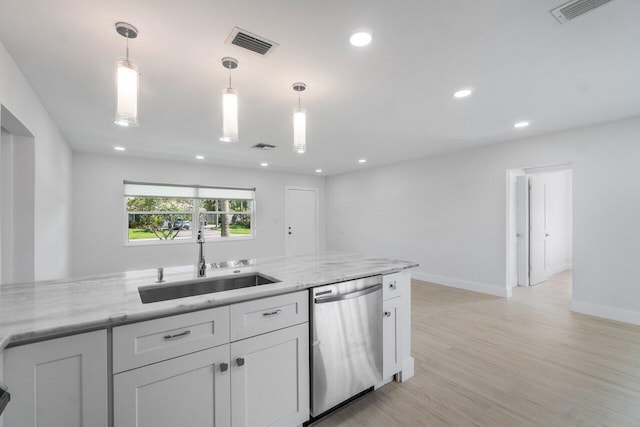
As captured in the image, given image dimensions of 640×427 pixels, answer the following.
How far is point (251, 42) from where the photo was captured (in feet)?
5.95

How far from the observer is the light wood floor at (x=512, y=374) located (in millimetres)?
1864

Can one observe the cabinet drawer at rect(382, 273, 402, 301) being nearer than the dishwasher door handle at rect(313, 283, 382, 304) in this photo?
No

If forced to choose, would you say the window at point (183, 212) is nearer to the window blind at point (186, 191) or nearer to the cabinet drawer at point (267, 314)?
the window blind at point (186, 191)

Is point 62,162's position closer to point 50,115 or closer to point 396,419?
point 50,115

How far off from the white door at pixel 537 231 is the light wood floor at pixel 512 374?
146cm

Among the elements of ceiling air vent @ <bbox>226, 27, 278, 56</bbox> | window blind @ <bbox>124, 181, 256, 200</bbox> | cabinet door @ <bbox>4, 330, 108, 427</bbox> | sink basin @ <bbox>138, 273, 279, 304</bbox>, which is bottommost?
cabinet door @ <bbox>4, 330, 108, 427</bbox>

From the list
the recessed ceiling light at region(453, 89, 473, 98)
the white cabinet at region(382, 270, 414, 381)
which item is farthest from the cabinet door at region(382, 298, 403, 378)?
the recessed ceiling light at region(453, 89, 473, 98)

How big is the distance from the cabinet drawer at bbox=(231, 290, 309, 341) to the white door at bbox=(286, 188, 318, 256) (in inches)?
219

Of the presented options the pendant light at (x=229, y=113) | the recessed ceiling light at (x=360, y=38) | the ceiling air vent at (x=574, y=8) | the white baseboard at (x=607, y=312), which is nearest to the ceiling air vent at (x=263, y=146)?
the pendant light at (x=229, y=113)

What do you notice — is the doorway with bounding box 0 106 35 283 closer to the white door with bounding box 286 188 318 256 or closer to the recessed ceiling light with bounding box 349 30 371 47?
the recessed ceiling light with bounding box 349 30 371 47

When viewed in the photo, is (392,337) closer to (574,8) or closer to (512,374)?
(512,374)

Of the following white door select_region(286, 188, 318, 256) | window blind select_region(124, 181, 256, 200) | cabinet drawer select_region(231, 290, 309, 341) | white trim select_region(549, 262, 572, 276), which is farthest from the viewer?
white door select_region(286, 188, 318, 256)

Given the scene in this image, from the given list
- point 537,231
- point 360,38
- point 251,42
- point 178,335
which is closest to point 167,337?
point 178,335

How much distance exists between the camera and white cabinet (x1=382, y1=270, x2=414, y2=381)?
2.12m
